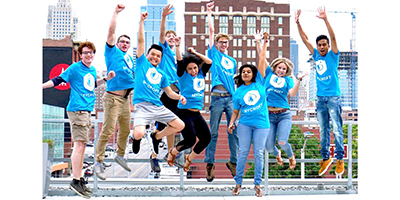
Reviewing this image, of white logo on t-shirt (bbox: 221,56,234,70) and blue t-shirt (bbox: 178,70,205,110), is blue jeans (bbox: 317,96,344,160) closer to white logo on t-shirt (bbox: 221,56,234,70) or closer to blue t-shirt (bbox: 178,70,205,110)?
white logo on t-shirt (bbox: 221,56,234,70)

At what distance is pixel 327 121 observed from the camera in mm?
6082

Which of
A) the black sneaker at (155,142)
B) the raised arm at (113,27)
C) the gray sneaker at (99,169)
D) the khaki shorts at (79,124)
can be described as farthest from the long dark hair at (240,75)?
the gray sneaker at (99,169)

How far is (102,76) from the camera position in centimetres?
581

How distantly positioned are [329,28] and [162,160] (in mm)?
3254

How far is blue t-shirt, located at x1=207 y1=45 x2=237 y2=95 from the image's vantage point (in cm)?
597

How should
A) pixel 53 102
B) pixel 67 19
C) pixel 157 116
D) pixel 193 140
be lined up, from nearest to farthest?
pixel 157 116 < pixel 193 140 < pixel 53 102 < pixel 67 19

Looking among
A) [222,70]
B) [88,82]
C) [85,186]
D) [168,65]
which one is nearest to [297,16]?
[222,70]

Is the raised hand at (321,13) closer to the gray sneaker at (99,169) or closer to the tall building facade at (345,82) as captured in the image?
the tall building facade at (345,82)

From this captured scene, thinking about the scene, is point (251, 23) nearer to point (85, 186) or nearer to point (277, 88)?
point (277, 88)

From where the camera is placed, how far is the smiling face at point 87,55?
5.69m

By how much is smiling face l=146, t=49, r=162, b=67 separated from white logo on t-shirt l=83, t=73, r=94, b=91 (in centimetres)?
91
